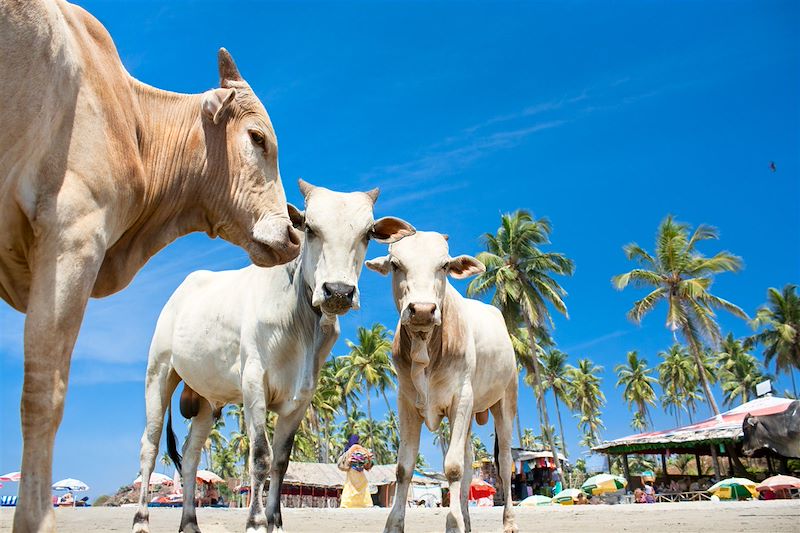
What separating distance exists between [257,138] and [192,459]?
4662 mm

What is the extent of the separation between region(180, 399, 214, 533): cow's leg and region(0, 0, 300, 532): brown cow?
395 centimetres

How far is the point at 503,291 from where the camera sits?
4478cm

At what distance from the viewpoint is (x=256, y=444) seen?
16.3 ft

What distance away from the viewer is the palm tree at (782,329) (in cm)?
5477

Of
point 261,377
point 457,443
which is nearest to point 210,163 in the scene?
point 261,377

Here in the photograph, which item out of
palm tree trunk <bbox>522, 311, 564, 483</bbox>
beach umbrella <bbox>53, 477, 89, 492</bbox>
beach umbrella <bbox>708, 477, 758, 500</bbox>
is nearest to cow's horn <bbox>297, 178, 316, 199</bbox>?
beach umbrella <bbox>708, 477, 758, 500</bbox>

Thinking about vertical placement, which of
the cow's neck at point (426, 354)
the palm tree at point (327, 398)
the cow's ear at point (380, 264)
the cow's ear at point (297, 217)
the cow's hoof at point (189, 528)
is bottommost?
the cow's hoof at point (189, 528)

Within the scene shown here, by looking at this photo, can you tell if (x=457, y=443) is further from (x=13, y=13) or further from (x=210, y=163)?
(x=13, y=13)

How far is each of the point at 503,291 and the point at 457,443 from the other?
132 ft

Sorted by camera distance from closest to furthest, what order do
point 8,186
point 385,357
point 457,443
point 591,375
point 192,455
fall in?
point 8,186 < point 457,443 < point 192,455 < point 385,357 < point 591,375

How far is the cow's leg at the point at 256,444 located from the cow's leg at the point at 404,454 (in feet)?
3.54

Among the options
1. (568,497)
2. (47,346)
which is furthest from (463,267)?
(568,497)

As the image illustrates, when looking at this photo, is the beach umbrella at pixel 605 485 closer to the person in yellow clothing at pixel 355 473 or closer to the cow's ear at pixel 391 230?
the person in yellow clothing at pixel 355 473

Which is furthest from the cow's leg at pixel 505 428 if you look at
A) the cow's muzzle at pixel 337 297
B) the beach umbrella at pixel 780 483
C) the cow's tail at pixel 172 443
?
the beach umbrella at pixel 780 483
